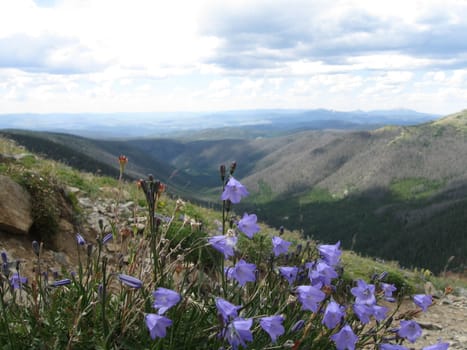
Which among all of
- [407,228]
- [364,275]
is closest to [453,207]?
[407,228]

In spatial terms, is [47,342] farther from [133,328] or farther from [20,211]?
[20,211]

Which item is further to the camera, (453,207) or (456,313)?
(453,207)

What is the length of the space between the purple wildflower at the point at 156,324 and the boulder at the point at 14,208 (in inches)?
217

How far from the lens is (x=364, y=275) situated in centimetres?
1083

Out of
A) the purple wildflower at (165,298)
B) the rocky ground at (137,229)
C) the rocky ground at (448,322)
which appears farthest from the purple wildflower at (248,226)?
the rocky ground at (448,322)

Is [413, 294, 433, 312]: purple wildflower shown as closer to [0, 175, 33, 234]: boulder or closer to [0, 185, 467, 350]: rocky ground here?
[0, 185, 467, 350]: rocky ground

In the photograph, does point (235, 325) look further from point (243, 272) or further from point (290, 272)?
point (290, 272)

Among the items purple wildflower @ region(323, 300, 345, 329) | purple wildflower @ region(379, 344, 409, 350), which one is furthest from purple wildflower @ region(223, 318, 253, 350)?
purple wildflower @ region(379, 344, 409, 350)

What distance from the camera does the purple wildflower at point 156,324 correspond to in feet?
7.89

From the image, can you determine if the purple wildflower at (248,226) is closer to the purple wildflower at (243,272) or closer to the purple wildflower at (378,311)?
the purple wildflower at (243,272)

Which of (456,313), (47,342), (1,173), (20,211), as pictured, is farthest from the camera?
(456,313)

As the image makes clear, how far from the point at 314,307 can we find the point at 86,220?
7218 millimetres

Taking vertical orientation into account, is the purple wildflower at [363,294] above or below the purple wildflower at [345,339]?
above

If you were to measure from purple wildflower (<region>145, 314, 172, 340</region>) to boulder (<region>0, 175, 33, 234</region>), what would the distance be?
551cm
